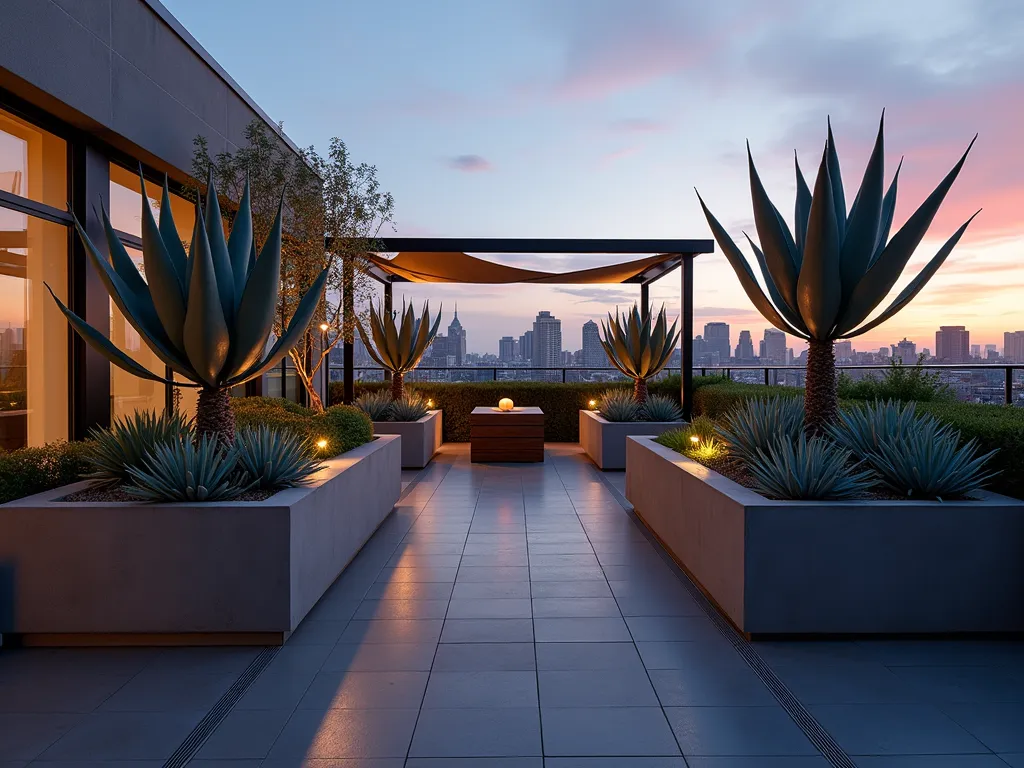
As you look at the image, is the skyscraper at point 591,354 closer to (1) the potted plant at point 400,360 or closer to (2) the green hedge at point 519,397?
(2) the green hedge at point 519,397

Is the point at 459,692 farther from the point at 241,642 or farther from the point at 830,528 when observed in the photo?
the point at 830,528

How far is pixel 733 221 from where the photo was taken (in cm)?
1558

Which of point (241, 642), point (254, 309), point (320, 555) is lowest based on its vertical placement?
point (241, 642)

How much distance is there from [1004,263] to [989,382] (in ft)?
8.35

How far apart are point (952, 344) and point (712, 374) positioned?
3.66 m

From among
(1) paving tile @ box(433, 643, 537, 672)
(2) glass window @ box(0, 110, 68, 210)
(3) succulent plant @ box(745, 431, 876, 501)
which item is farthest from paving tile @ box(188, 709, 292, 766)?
(2) glass window @ box(0, 110, 68, 210)

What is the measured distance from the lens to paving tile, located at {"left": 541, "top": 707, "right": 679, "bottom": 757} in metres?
2.20

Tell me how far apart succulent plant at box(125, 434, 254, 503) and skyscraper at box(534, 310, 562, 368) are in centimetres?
1014

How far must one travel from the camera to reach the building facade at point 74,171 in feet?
15.2

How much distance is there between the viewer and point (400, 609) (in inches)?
143

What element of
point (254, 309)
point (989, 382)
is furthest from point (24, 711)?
point (989, 382)

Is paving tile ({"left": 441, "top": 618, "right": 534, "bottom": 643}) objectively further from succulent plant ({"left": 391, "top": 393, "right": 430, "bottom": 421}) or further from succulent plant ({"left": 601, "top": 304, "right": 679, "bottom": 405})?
succulent plant ({"left": 601, "top": 304, "right": 679, "bottom": 405})

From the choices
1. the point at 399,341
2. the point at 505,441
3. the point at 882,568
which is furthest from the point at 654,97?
the point at 882,568

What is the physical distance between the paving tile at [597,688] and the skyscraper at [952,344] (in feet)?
31.9
